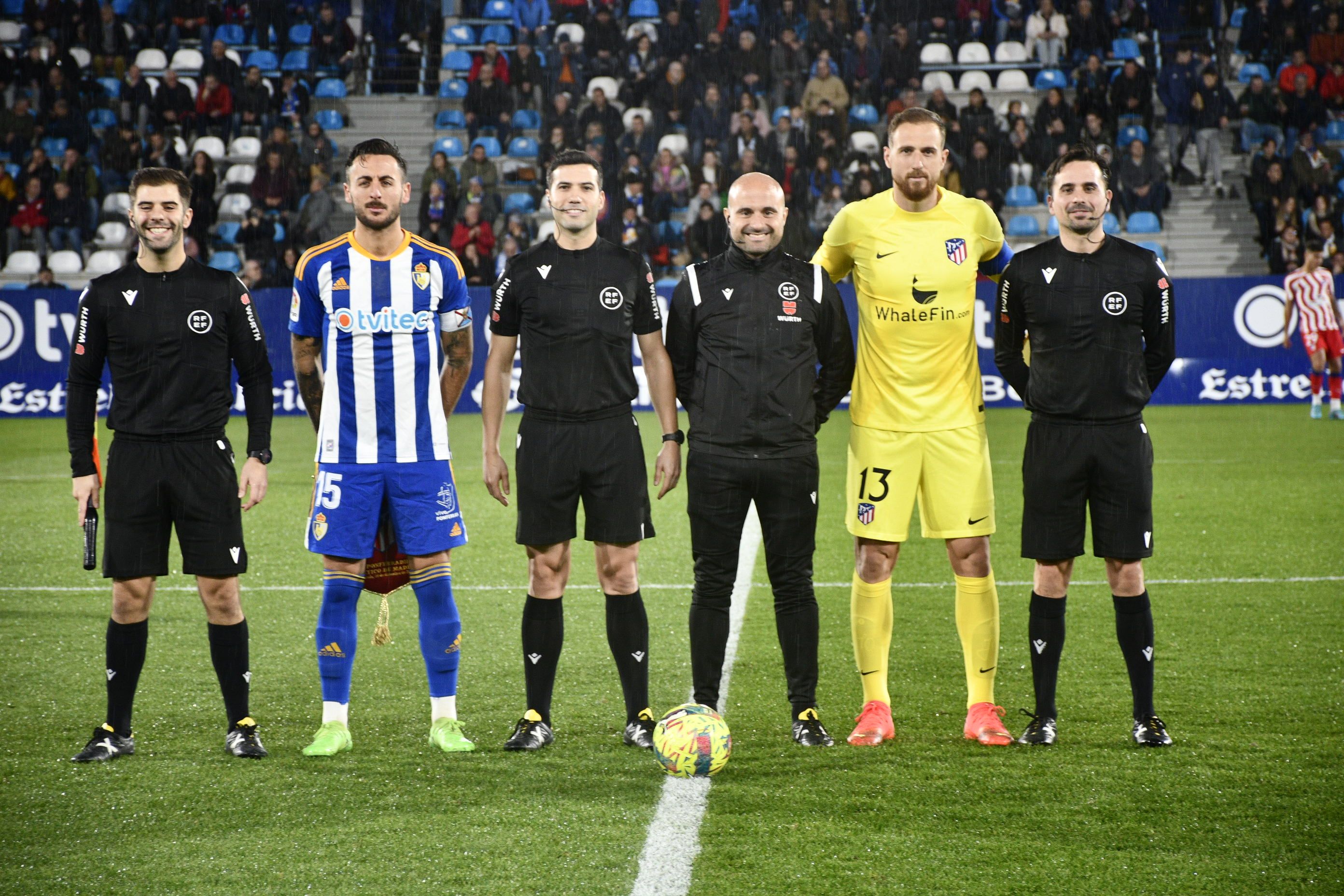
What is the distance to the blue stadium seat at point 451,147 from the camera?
2128 centimetres

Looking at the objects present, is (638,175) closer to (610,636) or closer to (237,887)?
(610,636)

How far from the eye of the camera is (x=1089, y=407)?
15.1ft

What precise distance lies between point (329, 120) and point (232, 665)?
62.9 ft

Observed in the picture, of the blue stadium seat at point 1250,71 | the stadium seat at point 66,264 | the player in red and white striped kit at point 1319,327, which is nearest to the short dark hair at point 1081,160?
the player in red and white striped kit at point 1319,327

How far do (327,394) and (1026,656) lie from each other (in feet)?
10.5

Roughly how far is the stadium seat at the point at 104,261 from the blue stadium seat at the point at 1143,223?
14.7 meters

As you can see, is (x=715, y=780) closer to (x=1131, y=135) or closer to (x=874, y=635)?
(x=874, y=635)

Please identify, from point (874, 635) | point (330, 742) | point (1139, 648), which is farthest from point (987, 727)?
Result: point (330, 742)

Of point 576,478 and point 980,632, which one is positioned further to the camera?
point 980,632

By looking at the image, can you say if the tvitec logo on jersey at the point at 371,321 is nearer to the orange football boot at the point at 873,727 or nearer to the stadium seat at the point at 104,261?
the orange football boot at the point at 873,727

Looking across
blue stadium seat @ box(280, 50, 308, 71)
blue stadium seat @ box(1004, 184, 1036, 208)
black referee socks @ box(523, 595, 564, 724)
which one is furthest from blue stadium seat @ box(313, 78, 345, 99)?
black referee socks @ box(523, 595, 564, 724)

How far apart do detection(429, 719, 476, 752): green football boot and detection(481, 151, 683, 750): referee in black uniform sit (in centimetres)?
14

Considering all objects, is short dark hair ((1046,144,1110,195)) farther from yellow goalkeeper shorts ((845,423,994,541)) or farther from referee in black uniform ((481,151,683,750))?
referee in black uniform ((481,151,683,750))

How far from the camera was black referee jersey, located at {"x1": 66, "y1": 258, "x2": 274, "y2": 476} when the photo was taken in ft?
14.6
